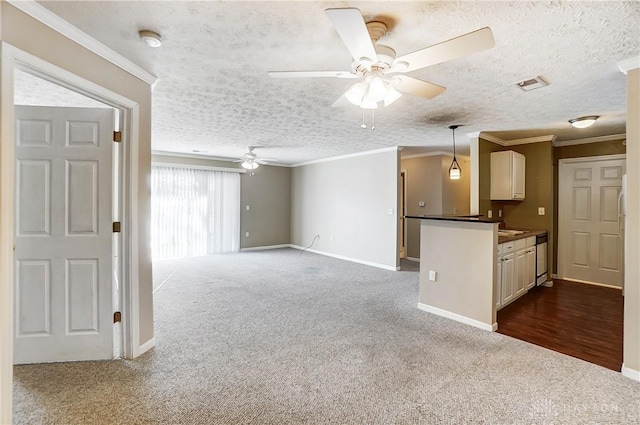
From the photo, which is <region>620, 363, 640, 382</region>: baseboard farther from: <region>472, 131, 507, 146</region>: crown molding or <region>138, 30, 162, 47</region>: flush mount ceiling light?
<region>138, 30, 162, 47</region>: flush mount ceiling light

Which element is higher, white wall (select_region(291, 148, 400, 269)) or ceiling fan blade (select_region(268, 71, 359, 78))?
ceiling fan blade (select_region(268, 71, 359, 78))

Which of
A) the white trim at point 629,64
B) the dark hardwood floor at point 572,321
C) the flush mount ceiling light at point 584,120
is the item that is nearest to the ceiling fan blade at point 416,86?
the white trim at point 629,64

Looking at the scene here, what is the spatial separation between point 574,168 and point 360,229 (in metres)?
3.88

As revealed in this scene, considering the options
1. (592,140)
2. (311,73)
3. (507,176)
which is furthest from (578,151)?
(311,73)

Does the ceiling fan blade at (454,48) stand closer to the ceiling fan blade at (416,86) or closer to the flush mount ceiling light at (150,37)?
the ceiling fan blade at (416,86)

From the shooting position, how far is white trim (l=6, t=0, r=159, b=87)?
165 cm

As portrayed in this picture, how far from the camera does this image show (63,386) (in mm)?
2078

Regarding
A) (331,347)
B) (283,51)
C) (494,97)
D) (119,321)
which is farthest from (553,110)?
(119,321)

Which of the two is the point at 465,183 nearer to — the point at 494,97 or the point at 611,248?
the point at 611,248

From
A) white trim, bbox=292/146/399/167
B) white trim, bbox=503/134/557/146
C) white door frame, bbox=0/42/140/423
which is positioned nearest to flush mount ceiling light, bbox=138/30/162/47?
white door frame, bbox=0/42/140/423

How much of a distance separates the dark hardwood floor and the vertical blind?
6.06 metres

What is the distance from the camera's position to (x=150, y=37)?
189cm

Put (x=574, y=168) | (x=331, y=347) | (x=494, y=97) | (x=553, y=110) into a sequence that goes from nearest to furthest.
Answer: (x=331, y=347) < (x=494, y=97) < (x=553, y=110) < (x=574, y=168)

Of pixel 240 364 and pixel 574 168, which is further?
pixel 574 168
